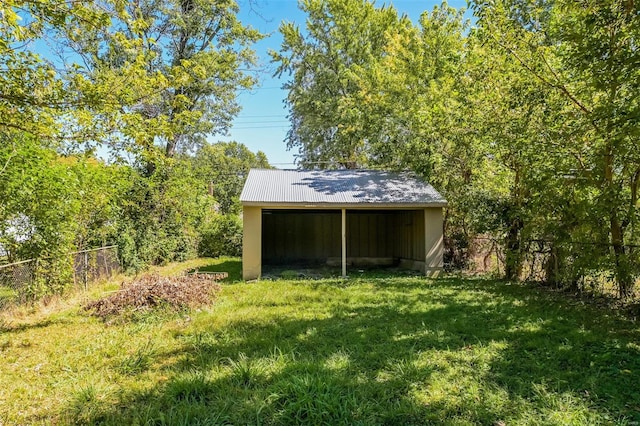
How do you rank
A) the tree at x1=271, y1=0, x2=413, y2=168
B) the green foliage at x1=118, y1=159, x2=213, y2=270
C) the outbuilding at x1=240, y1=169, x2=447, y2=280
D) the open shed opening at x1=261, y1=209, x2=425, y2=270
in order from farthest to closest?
1. the tree at x1=271, y1=0, x2=413, y2=168
2. the open shed opening at x1=261, y1=209, x2=425, y2=270
3. the green foliage at x1=118, y1=159, x2=213, y2=270
4. the outbuilding at x1=240, y1=169, x2=447, y2=280

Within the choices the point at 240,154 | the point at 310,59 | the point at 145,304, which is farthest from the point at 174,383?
the point at 240,154

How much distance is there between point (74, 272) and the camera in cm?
734

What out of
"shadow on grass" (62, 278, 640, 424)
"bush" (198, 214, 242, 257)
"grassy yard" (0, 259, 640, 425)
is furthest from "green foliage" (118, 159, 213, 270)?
"shadow on grass" (62, 278, 640, 424)

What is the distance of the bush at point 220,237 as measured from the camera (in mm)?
15180

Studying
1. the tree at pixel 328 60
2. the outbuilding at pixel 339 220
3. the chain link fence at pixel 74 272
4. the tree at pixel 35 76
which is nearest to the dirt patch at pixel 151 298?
the chain link fence at pixel 74 272

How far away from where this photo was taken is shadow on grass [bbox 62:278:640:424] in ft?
10.0

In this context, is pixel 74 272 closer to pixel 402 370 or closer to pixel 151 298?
pixel 151 298

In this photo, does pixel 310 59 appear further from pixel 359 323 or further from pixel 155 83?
pixel 359 323

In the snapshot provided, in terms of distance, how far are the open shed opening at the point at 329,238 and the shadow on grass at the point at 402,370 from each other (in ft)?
22.9

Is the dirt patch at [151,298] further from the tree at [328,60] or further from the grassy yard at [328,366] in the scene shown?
the tree at [328,60]

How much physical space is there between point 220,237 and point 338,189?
6.55 meters

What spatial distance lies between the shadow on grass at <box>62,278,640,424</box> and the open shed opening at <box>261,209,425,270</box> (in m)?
6.99

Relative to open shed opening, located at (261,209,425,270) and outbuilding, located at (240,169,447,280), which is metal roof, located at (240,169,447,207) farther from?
A: open shed opening, located at (261,209,425,270)

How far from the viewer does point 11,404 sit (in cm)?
331
